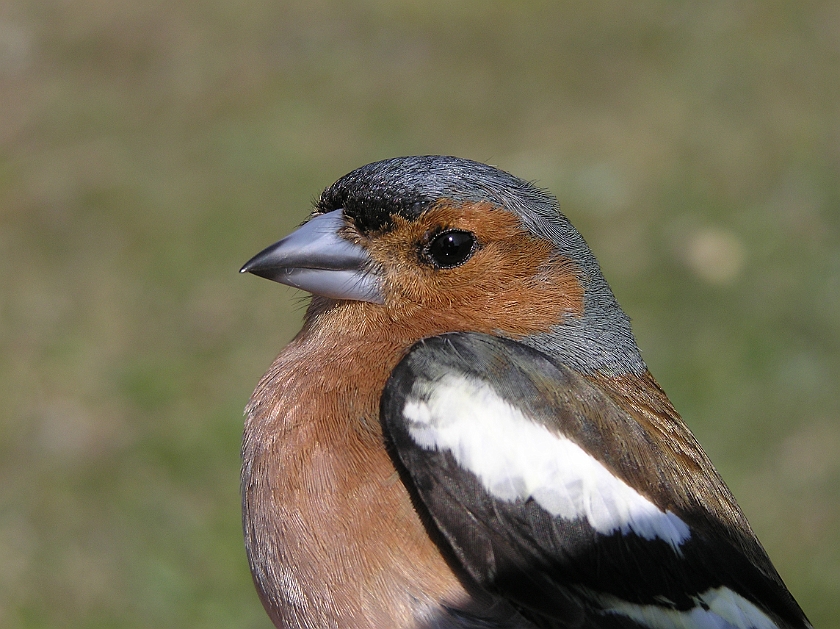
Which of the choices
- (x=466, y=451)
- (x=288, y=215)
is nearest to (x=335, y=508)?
(x=466, y=451)

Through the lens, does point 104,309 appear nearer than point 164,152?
Yes

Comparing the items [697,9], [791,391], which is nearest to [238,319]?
[791,391]

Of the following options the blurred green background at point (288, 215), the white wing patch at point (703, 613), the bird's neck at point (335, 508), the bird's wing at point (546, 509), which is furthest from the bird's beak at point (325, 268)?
the white wing patch at point (703, 613)

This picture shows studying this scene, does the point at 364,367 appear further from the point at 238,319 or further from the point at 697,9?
the point at 697,9

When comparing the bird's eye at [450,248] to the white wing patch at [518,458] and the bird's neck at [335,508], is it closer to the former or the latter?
the bird's neck at [335,508]

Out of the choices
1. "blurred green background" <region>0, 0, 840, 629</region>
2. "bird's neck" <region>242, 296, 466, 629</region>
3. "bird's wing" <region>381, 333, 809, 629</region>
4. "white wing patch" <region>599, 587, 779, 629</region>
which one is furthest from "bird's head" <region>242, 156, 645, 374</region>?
"white wing patch" <region>599, 587, 779, 629</region>

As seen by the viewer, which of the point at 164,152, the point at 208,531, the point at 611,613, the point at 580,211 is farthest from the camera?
the point at 164,152

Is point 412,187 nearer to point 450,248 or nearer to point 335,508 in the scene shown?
point 450,248
